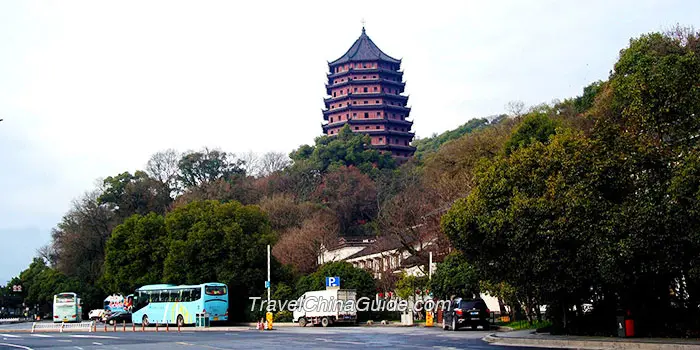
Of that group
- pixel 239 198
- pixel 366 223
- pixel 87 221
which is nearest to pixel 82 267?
→ pixel 87 221

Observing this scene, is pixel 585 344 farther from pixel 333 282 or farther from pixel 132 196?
pixel 132 196

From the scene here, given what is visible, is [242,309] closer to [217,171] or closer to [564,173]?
[564,173]

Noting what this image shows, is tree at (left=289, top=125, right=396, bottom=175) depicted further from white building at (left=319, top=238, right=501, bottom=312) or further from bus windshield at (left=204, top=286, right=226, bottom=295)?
bus windshield at (left=204, top=286, right=226, bottom=295)

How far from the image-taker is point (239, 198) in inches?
3000

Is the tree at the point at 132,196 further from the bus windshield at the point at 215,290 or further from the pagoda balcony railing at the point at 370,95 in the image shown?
the bus windshield at the point at 215,290

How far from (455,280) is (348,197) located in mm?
40489

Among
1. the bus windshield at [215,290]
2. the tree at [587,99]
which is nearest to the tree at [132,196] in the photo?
the bus windshield at [215,290]

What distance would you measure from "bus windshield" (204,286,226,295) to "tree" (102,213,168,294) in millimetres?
10186

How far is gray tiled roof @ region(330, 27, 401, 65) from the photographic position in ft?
314

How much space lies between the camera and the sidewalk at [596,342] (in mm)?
18078

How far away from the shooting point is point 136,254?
5409cm

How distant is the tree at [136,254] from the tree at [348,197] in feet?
75.3

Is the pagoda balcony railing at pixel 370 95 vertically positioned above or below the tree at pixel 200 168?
above

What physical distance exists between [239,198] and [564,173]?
5810 cm
